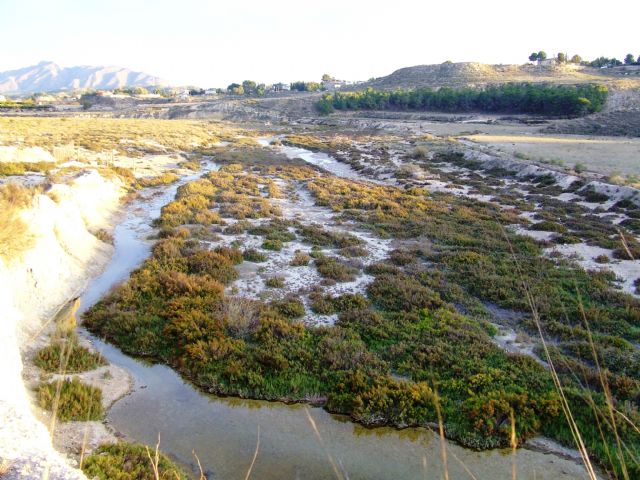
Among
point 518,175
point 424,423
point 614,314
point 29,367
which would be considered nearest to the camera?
point 424,423

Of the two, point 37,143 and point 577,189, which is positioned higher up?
point 37,143

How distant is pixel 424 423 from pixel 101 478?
6042mm

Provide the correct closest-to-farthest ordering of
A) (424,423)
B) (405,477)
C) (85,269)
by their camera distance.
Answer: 1. (405,477)
2. (424,423)
3. (85,269)

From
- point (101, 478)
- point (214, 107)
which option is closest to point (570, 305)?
point (101, 478)

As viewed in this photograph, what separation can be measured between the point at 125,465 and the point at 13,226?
32.9ft

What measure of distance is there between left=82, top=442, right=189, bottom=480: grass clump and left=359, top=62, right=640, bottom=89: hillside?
428 ft

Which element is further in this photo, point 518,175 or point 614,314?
point 518,175

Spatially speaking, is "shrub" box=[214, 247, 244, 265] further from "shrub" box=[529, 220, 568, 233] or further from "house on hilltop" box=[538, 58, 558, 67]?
"house on hilltop" box=[538, 58, 558, 67]

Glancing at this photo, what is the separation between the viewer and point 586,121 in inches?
2982

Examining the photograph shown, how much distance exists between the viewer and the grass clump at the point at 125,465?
22.9 feet

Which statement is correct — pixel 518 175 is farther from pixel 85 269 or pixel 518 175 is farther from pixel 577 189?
pixel 85 269

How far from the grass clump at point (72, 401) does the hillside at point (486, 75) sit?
129845 mm

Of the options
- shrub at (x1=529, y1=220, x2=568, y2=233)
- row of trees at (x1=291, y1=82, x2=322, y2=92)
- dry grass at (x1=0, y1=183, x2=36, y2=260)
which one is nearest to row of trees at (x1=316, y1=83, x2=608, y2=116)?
row of trees at (x1=291, y1=82, x2=322, y2=92)

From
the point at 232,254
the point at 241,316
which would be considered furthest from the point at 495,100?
the point at 241,316
